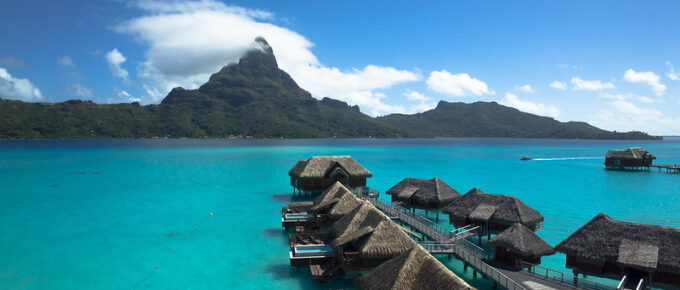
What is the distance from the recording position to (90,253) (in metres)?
23.0

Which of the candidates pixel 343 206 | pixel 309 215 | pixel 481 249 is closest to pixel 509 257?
pixel 481 249

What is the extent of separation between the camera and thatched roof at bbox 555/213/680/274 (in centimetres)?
1481

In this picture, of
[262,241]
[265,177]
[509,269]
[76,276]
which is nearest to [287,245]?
[262,241]

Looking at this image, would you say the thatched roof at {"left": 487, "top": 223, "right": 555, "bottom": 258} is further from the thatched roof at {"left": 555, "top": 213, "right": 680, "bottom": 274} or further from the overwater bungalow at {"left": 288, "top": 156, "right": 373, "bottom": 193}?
the overwater bungalow at {"left": 288, "top": 156, "right": 373, "bottom": 193}

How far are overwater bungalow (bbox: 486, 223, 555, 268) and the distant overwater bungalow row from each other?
42mm

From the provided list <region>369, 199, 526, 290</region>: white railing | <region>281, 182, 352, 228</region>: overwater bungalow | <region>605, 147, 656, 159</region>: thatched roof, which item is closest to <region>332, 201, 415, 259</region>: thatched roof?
<region>369, 199, 526, 290</region>: white railing

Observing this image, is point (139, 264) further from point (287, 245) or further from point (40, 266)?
point (287, 245)

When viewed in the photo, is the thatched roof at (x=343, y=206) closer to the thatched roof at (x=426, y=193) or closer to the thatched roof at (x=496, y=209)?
the thatched roof at (x=496, y=209)

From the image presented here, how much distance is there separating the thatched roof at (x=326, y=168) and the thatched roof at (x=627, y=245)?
24046 mm

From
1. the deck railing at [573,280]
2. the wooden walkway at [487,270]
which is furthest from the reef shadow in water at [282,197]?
the deck railing at [573,280]

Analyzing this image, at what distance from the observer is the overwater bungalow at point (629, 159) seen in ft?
224

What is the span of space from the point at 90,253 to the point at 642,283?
93.0 feet

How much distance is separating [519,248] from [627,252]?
4.01 m

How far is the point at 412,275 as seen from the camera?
13.9 m
